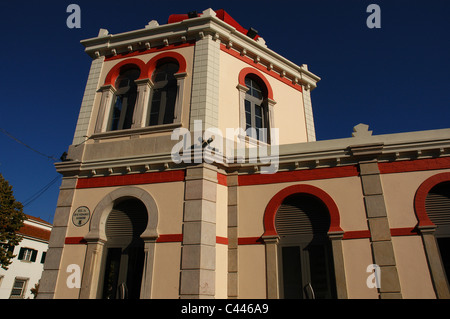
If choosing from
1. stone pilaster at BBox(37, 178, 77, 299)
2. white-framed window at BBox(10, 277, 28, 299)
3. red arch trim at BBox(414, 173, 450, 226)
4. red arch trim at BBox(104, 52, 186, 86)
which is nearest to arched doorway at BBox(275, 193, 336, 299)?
red arch trim at BBox(414, 173, 450, 226)

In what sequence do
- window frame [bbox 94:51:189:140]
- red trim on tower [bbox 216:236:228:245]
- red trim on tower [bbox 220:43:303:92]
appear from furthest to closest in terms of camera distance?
red trim on tower [bbox 220:43:303:92] < window frame [bbox 94:51:189:140] < red trim on tower [bbox 216:236:228:245]

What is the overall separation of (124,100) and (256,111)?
202 inches

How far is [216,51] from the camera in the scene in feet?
37.7

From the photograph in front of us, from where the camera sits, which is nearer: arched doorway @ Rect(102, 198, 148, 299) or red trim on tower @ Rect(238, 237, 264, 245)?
arched doorway @ Rect(102, 198, 148, 299)

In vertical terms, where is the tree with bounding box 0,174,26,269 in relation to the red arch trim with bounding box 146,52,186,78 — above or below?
below

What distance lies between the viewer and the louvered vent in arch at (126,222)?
9.55 meters

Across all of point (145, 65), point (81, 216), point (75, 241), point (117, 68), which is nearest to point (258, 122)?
point (145, 65)

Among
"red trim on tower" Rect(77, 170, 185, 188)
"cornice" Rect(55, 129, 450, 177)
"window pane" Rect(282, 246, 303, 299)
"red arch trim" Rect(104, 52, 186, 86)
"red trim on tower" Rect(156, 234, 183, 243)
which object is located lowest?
"window pane" Rect(282, 246, 303, 299)

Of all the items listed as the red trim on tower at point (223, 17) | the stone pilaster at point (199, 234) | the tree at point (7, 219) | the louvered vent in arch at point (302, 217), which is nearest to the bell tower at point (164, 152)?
the stone pilaster at point (199, 234)

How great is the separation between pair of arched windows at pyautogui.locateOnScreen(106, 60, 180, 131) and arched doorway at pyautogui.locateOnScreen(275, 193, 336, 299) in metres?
5.11

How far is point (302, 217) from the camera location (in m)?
9.46

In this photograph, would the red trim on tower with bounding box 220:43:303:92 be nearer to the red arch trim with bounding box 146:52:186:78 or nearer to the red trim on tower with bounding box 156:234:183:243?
the red arch trim with bounding box 146:52:186:78

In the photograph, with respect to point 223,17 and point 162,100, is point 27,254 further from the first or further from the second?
point 223,17

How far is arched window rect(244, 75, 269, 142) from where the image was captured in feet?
39.0
